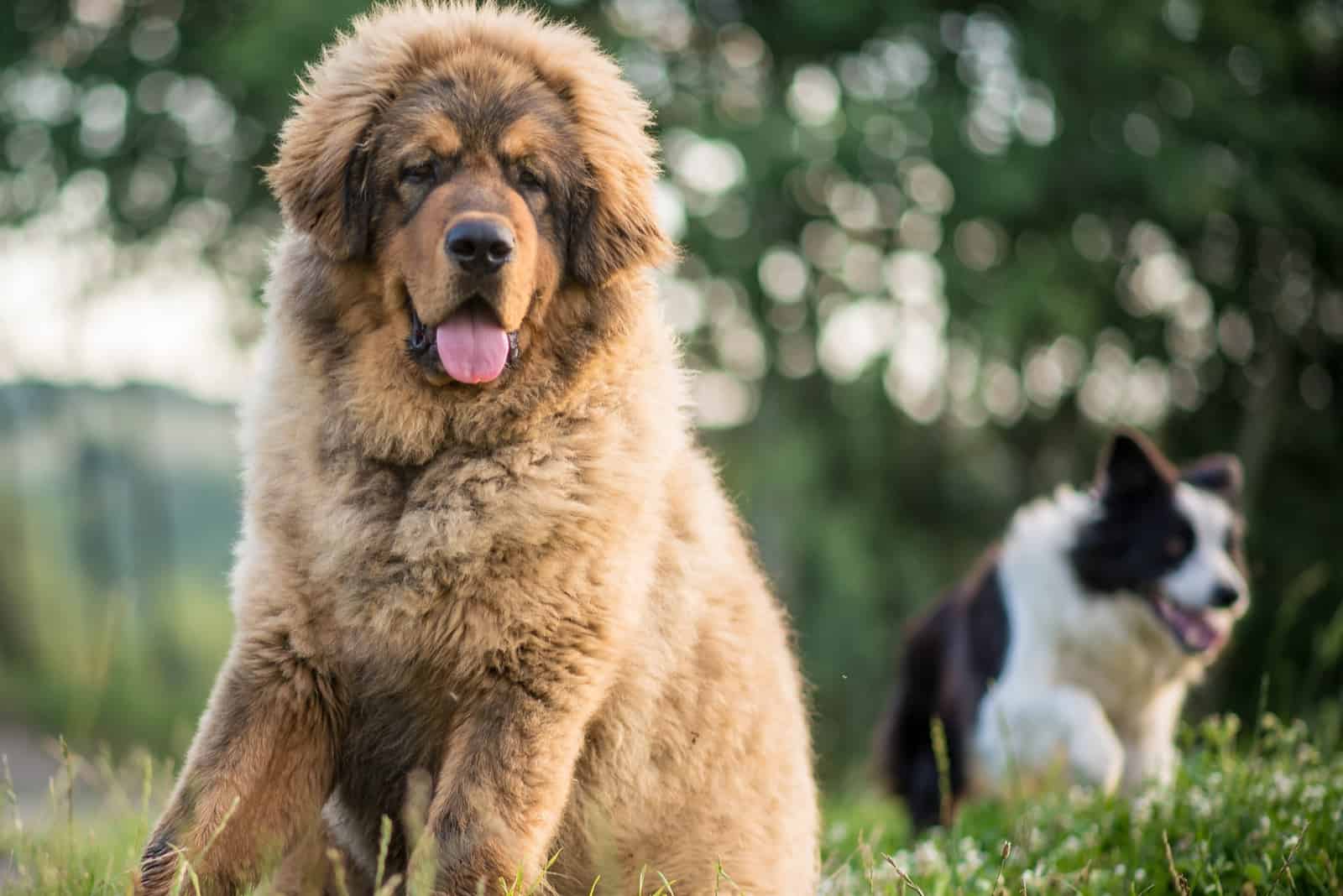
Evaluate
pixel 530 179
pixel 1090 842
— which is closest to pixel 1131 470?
pixel 1090 842

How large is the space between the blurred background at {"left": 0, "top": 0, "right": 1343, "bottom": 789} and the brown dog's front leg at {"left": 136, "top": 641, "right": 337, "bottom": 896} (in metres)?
7.41

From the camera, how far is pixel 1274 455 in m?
13.5

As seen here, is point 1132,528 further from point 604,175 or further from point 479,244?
point 479,244

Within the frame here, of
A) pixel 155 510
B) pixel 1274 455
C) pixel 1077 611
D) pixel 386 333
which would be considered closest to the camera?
pixel 386 333

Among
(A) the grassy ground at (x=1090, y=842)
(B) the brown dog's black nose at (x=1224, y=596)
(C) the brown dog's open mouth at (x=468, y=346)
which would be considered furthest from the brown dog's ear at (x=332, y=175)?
(B) the brown dog's black nose at (x=1224, y=596)

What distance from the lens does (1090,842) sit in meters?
4.25

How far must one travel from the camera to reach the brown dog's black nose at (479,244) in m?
3.09

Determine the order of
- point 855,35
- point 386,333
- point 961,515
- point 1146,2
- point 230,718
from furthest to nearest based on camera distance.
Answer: point 961,515
point 855,35
point 1146,2
point 386,333
point 230,718

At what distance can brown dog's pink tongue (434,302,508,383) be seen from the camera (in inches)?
126

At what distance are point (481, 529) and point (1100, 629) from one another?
4.31 m

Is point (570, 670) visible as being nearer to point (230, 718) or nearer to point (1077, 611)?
point (230, 718)

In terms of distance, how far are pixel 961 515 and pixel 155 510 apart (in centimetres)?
901

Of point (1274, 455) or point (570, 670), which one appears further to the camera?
point (1274, 455)

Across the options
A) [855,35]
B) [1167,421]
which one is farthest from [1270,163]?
[855,35]
